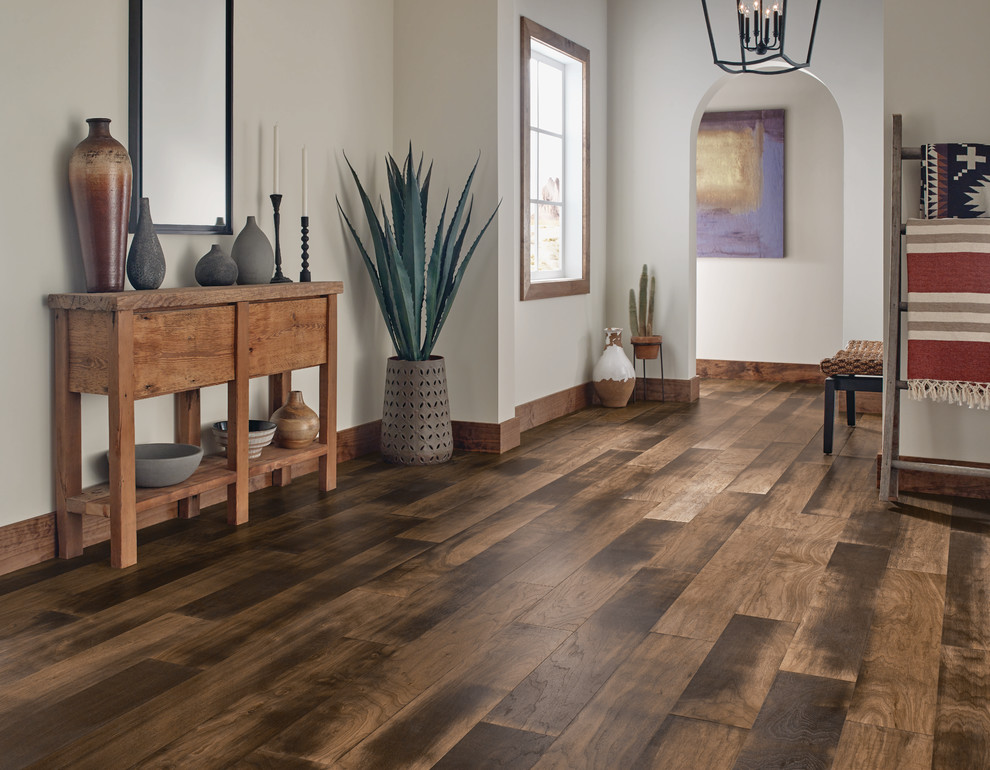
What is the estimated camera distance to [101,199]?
117 inches

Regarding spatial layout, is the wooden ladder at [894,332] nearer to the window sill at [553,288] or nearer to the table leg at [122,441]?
the window sill at [553,288]

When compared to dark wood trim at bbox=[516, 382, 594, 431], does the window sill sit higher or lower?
higher

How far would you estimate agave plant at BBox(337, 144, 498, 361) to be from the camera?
4.37 metres

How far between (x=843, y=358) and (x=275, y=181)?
272 cm

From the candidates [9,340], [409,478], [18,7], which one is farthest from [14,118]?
[409,478]

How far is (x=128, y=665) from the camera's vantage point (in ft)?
7.34

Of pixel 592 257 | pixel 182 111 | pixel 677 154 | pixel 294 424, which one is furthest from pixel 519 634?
pixel 677 154

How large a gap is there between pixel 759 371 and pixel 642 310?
1625mm

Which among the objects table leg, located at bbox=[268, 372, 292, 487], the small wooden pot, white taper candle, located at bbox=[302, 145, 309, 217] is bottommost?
table leg, located at bbox=[268, 372, 292, 487]

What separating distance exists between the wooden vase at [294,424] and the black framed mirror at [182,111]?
690 mm

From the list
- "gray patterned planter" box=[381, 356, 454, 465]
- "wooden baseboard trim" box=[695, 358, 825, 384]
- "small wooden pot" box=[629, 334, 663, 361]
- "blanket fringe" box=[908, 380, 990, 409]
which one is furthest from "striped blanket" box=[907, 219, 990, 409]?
"wooden baseboard trim" box=[695, 358, 825, 384]

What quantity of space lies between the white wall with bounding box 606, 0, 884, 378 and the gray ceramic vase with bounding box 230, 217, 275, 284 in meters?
3.27

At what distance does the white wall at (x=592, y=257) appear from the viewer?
16.0 feet

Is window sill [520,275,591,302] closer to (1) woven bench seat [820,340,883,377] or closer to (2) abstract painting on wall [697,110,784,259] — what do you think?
(1) woven bench seat [820,340,883,377]
